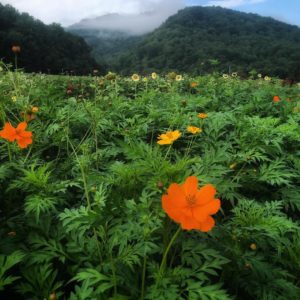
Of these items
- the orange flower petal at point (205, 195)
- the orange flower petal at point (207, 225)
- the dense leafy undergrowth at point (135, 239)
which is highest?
the orange flower petal at point (205, 195)

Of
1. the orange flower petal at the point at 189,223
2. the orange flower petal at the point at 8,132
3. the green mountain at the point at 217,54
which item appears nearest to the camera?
the orange flower petal at the point at 189,223

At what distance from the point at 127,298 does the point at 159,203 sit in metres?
0.34

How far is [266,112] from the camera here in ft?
11.1

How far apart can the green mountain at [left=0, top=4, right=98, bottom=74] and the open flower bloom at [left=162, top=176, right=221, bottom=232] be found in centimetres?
1676

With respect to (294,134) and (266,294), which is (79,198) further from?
(294,134)

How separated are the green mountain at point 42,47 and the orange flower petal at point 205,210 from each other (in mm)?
16793

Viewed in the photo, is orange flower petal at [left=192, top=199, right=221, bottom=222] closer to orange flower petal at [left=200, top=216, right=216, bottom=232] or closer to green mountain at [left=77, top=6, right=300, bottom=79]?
orange flower petal at [left=200, top=216, right=216, bottom=232]

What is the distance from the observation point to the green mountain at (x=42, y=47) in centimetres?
1977

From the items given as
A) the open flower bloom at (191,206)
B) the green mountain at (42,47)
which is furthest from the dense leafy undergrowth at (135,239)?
the green mountain at (42,47)

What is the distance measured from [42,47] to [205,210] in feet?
71.6

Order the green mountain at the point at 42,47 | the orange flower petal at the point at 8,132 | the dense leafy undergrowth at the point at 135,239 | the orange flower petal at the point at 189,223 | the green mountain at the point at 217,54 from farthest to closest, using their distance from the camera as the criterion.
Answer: the green mountain at the point at 42,47 → the green mountain at the point at 217,54 → the orange flower petal at the point at 8,132 → the dense leafy undergrowth at the point at 135,239 → the orange flower petal at the point at 189,223

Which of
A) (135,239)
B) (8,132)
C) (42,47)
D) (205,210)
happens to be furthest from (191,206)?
(42,47)

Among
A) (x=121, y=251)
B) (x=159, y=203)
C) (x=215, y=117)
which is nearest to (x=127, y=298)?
(x=121, y=251)

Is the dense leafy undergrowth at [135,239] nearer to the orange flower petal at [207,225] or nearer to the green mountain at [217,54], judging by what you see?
the orange flower petal at [207,225]
